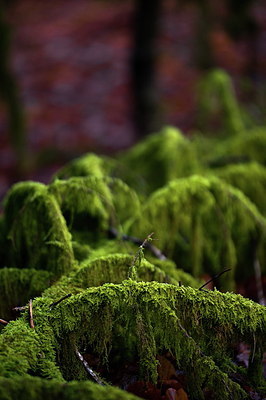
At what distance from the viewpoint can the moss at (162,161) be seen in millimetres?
3029

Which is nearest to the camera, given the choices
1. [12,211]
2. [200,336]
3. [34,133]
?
[200,336]

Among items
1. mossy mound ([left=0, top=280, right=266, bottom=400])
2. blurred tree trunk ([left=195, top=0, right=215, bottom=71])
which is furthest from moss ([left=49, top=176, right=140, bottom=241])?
blurred tree trunk ([left=195, top=0, right=215, bottom=71])

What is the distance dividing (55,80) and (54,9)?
27.3ft

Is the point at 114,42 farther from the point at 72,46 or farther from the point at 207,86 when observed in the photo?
the point at 207,86

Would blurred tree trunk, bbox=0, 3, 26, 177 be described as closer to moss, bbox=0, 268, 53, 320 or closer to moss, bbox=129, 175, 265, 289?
moss, bbox=129, 175, 265, 289

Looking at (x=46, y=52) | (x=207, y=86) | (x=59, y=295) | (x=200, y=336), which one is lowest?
(x=200, y=336)

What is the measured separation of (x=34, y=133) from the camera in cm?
1193

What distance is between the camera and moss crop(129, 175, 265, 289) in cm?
219

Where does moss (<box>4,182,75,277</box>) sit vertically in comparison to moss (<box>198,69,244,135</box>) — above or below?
below

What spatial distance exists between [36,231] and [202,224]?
107 centimetres

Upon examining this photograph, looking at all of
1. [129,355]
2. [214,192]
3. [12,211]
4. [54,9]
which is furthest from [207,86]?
[54,9]

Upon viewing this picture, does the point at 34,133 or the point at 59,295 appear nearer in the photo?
the point at 59,295

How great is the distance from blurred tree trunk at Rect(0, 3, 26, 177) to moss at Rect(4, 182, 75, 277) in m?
5.74

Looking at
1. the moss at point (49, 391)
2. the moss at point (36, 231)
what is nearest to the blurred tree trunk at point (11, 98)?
the moss at point (36, 231)
